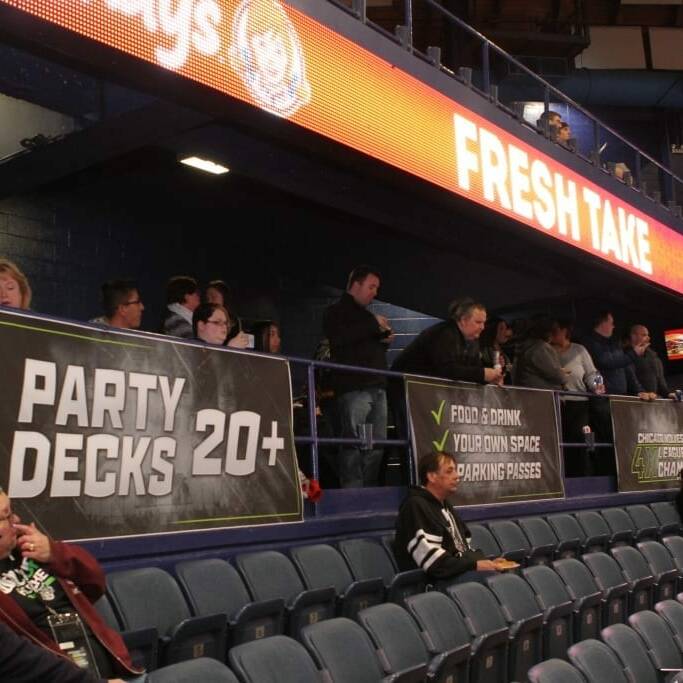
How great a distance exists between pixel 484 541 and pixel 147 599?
2818mm

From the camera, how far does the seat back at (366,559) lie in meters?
5.11

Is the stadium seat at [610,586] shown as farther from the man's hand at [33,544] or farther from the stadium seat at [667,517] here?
the man's hand at [33,544]

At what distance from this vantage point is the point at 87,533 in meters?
3.85

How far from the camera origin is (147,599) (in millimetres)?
3758

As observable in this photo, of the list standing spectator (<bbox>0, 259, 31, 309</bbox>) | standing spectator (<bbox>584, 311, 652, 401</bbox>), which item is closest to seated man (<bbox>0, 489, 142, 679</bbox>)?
standing spectator (<bbox>0, 259, 31, 309</bbox>)

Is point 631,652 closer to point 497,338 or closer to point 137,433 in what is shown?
point 137,433

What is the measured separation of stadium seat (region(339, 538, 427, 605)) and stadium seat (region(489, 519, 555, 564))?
1.00m

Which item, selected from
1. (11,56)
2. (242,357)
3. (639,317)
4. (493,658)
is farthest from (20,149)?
(639,317)

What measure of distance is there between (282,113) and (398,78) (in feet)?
4.94

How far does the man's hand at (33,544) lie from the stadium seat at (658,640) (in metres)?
2.35

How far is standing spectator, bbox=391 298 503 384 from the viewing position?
255 inches

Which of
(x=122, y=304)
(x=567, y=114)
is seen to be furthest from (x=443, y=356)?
(x=567, y=114)

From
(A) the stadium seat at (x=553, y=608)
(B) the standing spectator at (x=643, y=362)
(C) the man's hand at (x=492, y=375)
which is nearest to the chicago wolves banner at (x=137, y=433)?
(A) the stadium seat at (x=553, y=608)

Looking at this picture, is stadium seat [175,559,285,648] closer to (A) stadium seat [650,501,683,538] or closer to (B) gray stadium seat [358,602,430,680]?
(B) gray stadium seat [358,602,430,680]
